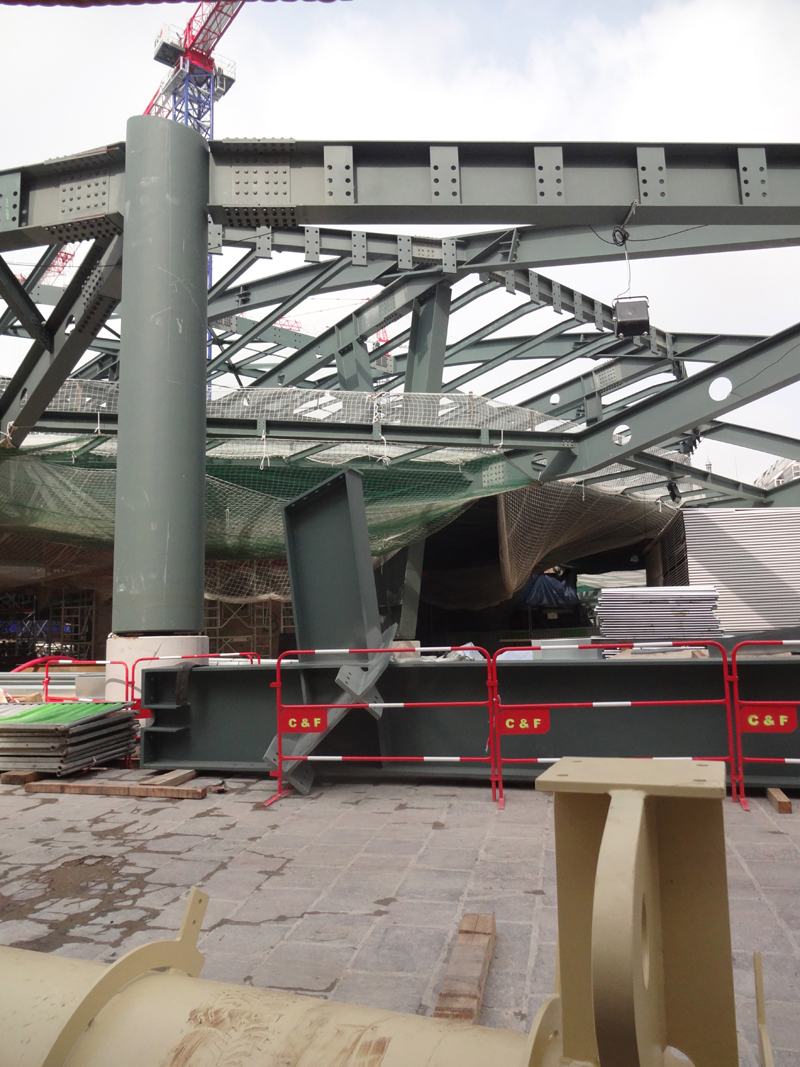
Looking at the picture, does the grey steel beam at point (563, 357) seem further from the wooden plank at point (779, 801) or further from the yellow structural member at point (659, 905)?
the yellow structural member at point (659, 905)

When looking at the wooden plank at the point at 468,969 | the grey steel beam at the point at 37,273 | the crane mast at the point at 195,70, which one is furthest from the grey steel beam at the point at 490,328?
the crane mast at the point at 195,70

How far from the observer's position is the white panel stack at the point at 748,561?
610 inches

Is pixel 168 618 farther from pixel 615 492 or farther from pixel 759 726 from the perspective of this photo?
pixel 615 492

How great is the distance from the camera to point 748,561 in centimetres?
1591

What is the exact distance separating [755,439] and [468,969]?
17.4 metres

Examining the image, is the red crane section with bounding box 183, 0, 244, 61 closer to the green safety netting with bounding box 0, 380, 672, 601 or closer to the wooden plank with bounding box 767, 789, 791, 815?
the green safety netting with bounding box 0, 380, 672, 601

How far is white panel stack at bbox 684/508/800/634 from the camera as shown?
15.5m

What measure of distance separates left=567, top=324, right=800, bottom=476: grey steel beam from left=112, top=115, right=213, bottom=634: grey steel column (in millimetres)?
7525

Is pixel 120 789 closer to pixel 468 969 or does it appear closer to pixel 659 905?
pixel 468 969

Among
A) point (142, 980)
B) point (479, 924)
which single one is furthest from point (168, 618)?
point (142, 980)

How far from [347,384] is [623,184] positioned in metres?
8.14

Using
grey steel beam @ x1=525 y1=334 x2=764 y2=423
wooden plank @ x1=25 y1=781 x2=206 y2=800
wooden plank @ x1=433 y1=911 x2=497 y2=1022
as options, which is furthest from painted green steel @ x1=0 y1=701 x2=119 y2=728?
grey steel beam @ x1=525 y1=334 x2=764 y2=423

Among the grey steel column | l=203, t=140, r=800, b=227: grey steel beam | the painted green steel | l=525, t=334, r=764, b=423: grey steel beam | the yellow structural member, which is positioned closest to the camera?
the yellow structural member

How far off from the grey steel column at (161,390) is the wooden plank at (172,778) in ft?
5.24
